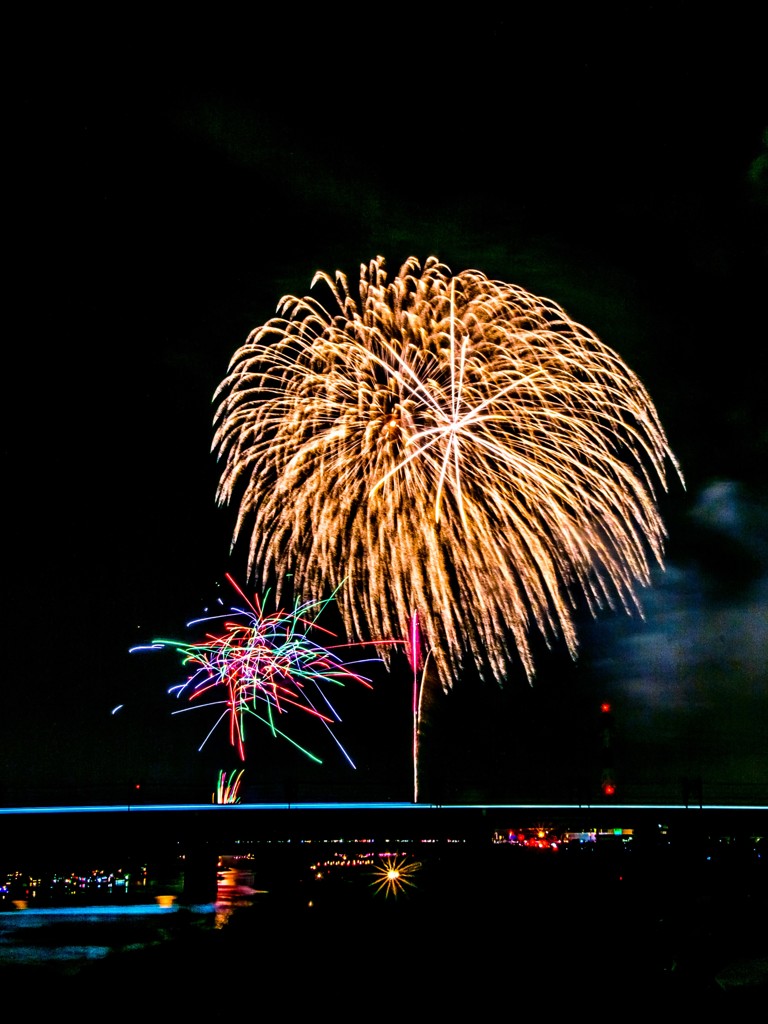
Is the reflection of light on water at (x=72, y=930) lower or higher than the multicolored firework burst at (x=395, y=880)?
lower

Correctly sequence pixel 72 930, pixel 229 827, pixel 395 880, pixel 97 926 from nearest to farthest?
1. pixel 72 930
2. pixel 97 926
3. pixel 395 880
4. pixel 229 827

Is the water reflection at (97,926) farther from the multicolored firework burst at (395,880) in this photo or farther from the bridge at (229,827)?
the multicolored firework burst at (395,880)

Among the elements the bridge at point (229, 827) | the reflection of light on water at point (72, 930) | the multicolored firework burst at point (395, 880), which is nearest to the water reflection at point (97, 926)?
the reflection of light on water at point (72, 930)

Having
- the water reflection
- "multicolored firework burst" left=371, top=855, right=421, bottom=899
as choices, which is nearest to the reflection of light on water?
the water reflection

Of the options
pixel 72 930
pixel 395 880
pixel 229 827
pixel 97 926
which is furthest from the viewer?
pixel 229 827

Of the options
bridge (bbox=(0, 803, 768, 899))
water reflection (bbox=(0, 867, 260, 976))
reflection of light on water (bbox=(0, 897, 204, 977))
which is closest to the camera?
reflection of light on water (bbox=(0, 897, 204, 977))

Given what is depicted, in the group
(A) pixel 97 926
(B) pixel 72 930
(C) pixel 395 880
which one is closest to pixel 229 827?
(A) pixel 97 926

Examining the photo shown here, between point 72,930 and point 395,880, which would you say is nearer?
point 72,930

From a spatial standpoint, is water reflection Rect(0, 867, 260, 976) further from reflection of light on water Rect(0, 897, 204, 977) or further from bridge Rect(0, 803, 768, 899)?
bridge Rect(0, 803, 768, 899)

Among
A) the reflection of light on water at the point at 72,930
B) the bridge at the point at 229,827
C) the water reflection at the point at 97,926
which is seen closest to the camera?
the reflection of light on water at the point at 72,930

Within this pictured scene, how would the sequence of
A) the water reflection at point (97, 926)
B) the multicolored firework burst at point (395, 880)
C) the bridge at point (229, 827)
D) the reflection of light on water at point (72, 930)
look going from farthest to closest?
the bridge at point (229, 827) < the multicolored firework burst at point (395, 880) < the water reflection at point (97, 926) < the reflection of light on water at point (72, 930)

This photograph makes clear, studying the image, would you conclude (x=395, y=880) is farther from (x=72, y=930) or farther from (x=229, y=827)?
(x=72, y=930)

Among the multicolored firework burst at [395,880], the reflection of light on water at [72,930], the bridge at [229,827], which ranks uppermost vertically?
the bridge at [229,827]

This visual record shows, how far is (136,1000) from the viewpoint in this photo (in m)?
21.3
